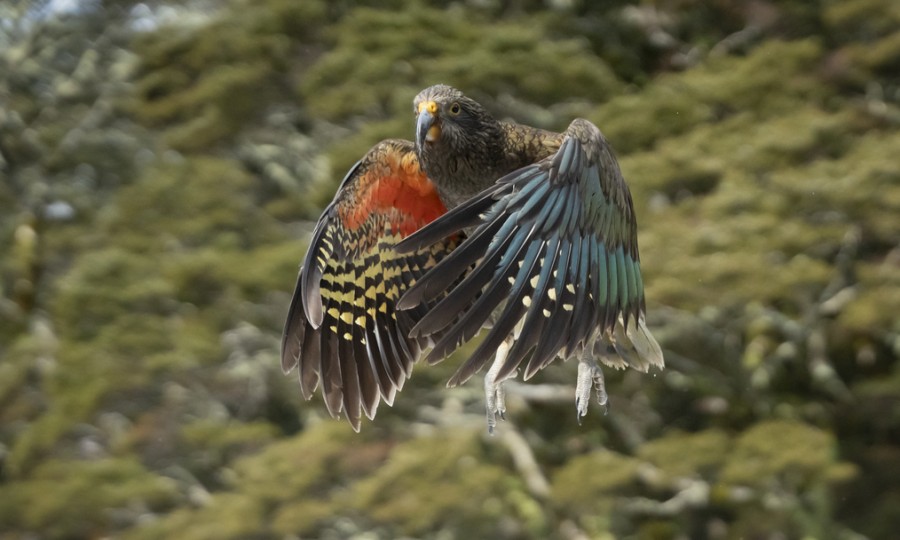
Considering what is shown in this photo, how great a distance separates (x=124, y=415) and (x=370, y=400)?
436 cm

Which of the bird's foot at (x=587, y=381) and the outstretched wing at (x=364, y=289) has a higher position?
the outstretched wing at (x=364, y=289)

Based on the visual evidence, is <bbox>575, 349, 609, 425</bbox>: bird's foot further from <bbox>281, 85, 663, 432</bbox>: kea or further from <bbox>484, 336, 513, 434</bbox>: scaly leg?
<bbox>484, 336, 513, 434</bbox>: scaly leg

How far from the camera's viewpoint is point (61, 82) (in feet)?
27.8

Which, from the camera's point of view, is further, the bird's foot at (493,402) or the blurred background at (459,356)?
the blurred background at (459,356)

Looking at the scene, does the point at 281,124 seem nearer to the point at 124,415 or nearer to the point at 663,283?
the point at 124,415

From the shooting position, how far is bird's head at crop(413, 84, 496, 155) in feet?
10.3

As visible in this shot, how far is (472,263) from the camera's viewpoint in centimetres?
272

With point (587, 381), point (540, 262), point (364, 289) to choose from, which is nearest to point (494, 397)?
point (587, 381)

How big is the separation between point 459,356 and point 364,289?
3.37m

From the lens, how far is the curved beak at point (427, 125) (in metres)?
3.11

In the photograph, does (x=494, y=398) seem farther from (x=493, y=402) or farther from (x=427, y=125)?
(x=427, y=125)

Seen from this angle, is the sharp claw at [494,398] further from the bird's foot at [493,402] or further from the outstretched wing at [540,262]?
the outstretched wing at [540,262]

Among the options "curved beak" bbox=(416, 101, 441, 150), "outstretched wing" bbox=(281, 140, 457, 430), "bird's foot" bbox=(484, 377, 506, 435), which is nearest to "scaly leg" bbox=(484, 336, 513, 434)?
"bird's foot" bbox=(484, 377, 506, 435)

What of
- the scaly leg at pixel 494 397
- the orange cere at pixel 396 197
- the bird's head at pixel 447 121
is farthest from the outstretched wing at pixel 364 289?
the scaly leg at pixel 494 397
